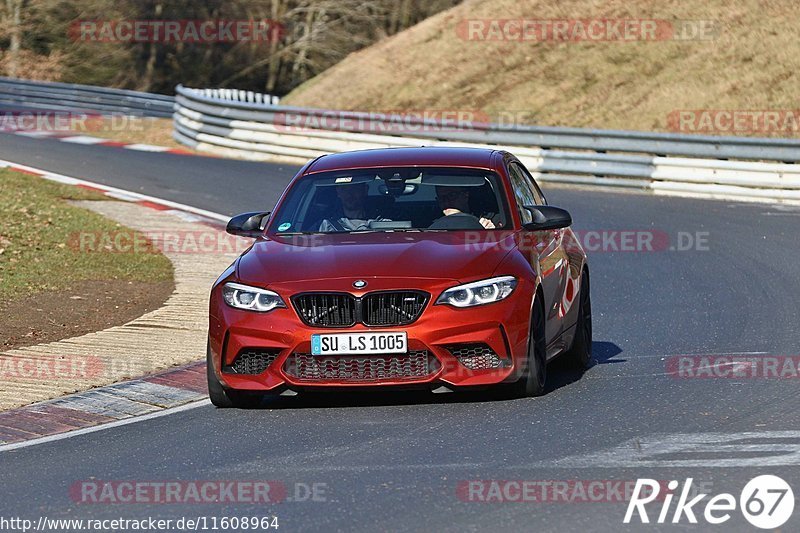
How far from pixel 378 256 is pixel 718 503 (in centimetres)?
308

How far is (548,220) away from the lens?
9.28 m

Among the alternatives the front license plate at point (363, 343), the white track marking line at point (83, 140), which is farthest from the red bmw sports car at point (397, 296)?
the white track marking line at point (83, 140)

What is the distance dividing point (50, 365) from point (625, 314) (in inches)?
193

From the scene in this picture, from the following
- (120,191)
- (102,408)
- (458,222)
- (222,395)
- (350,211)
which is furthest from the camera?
(120,191)

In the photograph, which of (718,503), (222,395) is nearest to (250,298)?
(222,395)

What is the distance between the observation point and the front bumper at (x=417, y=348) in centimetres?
826

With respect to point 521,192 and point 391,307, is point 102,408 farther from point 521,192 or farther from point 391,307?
point 521,192

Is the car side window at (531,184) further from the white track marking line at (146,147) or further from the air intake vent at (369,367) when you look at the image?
the white track marking line at (146,147)

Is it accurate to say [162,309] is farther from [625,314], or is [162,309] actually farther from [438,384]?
[438,384]

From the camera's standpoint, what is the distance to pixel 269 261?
887 centimetres

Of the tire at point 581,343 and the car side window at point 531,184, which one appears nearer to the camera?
the tire at point 581,343

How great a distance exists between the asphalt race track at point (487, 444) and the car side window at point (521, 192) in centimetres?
109

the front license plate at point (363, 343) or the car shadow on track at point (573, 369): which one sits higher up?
the front license plate at point (363, 343)

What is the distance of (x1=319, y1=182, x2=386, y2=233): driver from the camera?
375 inches
